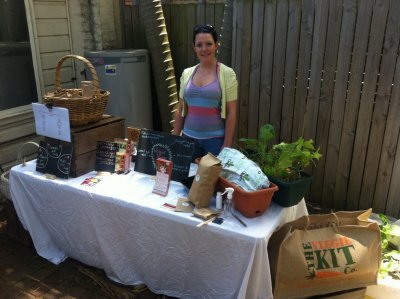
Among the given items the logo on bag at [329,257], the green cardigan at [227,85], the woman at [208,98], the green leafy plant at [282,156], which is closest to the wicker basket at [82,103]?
the woman at [208,98]

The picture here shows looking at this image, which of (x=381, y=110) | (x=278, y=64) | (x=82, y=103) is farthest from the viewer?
(x=278, y=64)

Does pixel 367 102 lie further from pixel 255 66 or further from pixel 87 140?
pixel 87 140

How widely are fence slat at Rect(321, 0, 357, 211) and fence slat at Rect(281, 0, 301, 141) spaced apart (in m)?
0.39

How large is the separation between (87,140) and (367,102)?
2391 millimetres

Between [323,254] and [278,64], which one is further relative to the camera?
[278,64]

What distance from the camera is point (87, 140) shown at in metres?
2.38

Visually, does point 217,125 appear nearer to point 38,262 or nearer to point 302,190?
point 302,190

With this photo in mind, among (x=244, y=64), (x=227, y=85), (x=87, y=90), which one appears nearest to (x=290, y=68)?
(x=244, y=64)

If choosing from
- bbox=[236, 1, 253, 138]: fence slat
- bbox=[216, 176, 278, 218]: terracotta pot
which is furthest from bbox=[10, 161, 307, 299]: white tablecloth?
bbox=[236, 1, 253, 138]: fence slat

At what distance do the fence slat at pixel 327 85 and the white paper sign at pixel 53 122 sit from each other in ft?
7.56

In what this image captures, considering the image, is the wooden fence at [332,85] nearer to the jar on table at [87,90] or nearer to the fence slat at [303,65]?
the fence slat at [303,65]

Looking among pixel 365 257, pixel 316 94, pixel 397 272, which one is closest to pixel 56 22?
pixel 316 94

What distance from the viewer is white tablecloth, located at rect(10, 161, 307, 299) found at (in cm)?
182

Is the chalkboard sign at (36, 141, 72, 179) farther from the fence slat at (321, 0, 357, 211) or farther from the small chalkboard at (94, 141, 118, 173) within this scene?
the fence slat at (321, 0, 357, 211)
